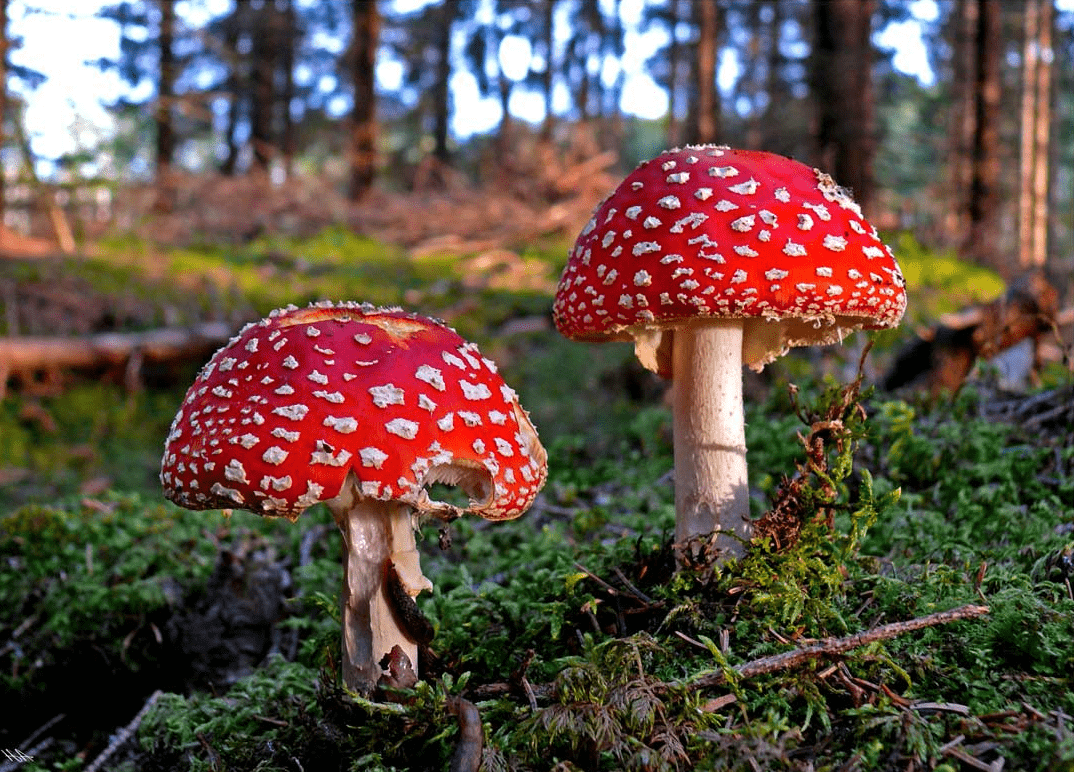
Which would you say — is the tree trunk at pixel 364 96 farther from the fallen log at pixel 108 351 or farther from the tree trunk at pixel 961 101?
the tree trunk at pixel 961 101

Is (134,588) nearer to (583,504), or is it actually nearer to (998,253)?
(583,504)

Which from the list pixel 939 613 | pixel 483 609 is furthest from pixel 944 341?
pixel 483 609

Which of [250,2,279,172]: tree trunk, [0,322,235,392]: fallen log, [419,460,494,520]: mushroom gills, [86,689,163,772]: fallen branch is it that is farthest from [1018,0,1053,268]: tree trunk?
[86,689,163,772]: fallen branch

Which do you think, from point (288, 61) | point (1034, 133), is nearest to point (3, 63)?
point (288, 61)

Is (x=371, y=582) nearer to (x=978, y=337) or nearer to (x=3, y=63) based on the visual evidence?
(x=978, y=337)

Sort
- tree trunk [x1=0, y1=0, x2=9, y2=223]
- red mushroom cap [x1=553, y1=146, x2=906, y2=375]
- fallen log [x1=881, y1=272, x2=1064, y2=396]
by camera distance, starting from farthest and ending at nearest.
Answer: tree trunk [x1=0, y1=0, x2=9, y2=223] < fallen log [x1=881, y1=272, x2=1064, y2=396] < red mushroom cap [x1=553, y1=146, x2=906, y2=375]

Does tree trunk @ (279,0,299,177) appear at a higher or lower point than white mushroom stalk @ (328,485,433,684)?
higher

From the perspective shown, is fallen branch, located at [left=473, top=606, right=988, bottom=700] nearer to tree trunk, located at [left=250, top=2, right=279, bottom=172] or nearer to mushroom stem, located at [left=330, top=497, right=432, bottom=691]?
mushroom stem, located at [left=330, top=497, right=432, bottom=691]

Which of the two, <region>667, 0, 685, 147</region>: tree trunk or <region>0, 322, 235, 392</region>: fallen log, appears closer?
<region>0, 322, 235, 392</region>: fallen log
